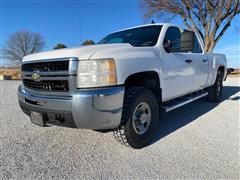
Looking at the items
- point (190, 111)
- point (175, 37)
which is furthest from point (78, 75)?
point (190, 111)

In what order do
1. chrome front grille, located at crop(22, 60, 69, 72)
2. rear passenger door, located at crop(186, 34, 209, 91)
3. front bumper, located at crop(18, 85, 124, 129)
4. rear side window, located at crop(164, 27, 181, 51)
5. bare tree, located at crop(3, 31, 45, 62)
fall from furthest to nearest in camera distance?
bare tree, located at crop(3, 31, 45, 62)
rear passenger door, located at crop(186, 34, 209, 91)
rear side window, located at crop(164, 27, 181, 51)
chrome front grille, located at crop(22, 60, 69, 72)
front bumper, located at crop(18, 85, 124, 129)

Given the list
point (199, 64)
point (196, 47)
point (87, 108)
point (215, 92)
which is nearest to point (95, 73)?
point (87, 108)

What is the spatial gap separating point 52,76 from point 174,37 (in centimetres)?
264

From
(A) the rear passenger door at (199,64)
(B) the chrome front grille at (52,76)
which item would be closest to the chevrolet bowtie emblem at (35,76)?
(B) the chrome front grille at (52,76)

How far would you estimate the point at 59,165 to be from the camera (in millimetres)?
2859

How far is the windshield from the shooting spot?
3900 millimetres

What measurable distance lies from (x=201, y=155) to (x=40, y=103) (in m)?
2.35

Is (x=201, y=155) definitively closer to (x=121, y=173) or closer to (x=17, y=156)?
(x=121, y=173)

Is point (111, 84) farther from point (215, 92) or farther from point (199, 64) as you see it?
point (215, 92)

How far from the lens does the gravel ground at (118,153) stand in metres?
2.67

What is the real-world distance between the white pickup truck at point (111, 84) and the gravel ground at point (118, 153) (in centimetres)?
36

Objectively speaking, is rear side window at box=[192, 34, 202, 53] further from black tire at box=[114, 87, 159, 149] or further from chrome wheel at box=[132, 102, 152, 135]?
chrome wheel at box=[132, 102, 152, 135]

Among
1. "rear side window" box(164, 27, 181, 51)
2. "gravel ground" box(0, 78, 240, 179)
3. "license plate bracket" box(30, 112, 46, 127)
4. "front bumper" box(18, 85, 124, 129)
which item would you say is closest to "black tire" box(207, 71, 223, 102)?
"gravel ground" box(0, 78, 240, 179)

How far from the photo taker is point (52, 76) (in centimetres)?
285
